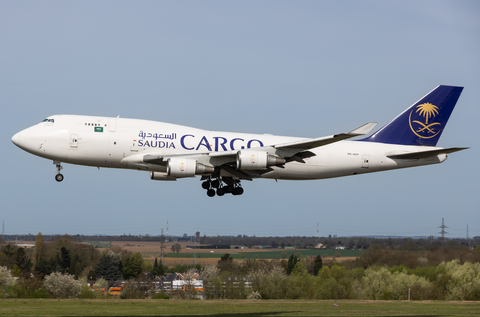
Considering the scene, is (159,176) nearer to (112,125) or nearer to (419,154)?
(112,125)

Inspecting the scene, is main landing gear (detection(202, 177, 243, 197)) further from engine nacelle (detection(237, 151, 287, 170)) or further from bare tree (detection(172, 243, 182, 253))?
bare tree (detection(172, 243, 182, 253))

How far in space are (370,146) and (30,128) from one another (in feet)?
82.7

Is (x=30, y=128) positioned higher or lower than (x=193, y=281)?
higher

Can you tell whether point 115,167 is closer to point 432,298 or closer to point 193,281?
point 193,281

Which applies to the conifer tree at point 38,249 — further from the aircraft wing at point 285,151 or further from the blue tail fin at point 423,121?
the blue tail fin at point 423,121

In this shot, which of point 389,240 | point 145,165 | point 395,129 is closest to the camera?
point 145,165

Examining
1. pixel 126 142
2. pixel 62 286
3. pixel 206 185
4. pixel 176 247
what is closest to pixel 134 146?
pixel 126 142

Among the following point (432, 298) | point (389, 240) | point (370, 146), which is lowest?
point (432, 298)

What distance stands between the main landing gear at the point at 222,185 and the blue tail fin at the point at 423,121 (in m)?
11.6

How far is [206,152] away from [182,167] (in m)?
2.96

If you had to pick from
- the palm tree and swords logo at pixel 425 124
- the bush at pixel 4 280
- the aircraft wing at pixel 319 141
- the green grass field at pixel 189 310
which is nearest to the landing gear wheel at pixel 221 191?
the aircraft wing at pixel 319 141

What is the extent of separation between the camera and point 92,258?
13350 centimetres

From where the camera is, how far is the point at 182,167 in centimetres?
3466

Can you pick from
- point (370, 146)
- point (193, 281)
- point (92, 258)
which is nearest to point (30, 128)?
point (370, 146)
